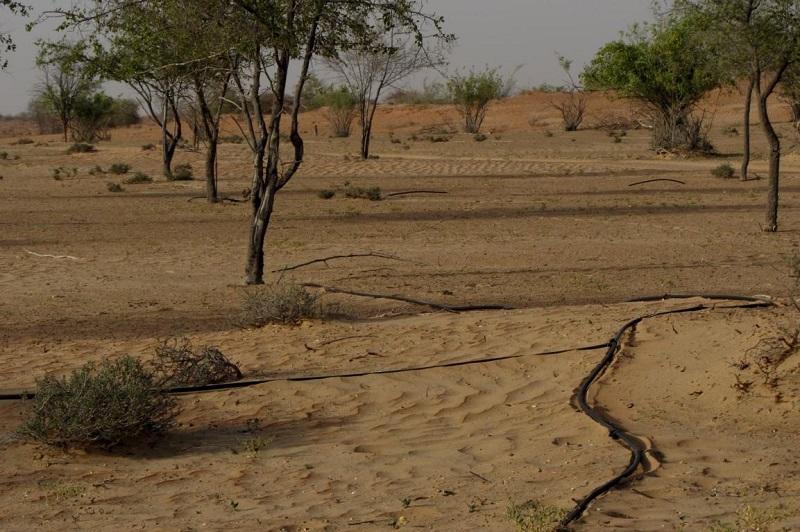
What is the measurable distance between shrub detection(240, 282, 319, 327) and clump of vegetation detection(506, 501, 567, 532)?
16.7 ft

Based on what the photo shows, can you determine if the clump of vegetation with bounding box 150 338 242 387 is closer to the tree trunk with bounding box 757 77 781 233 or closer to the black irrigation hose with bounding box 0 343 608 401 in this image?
the black irrigation hose with bounding box 0 343 608 401

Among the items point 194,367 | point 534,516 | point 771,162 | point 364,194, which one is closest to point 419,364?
point 194,367

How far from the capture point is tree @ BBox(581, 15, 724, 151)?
35.9 m

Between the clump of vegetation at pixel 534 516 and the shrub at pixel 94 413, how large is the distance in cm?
238

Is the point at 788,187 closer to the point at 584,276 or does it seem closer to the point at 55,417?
the point at 584,276

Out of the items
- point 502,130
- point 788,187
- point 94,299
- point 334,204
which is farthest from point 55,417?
point 502,130

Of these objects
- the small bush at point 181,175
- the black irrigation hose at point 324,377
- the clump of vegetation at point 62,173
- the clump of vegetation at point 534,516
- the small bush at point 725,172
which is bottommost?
the black irrigation hose at point 324,377

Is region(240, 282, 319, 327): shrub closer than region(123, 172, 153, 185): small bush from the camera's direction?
Yes

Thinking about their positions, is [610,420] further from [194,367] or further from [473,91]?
[473,91]

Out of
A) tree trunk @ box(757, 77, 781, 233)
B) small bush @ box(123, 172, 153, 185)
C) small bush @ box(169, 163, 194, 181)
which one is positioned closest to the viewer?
tree trunk @ box(757, 77, 781, 233)

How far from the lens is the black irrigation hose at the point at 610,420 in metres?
5.06

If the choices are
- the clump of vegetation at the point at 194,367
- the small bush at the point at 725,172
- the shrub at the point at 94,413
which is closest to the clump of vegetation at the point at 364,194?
the small bush at the point at 725,172

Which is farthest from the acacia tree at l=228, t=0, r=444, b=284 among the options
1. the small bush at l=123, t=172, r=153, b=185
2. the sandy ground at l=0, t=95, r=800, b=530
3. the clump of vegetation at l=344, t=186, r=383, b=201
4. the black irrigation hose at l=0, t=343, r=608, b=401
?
the small bush at l=123, t=172, r=153, b=185

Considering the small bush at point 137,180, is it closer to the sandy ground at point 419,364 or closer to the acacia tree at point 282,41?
the sandy ground at point 419,364
